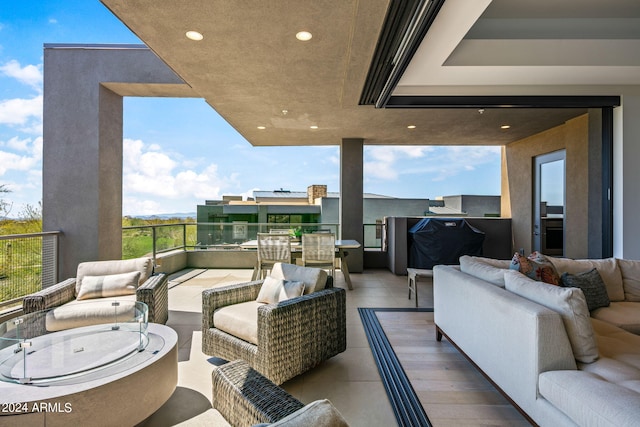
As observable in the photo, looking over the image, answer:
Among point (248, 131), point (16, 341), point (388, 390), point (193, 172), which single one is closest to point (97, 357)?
point (16, 341)

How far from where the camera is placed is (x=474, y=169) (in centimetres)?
2816

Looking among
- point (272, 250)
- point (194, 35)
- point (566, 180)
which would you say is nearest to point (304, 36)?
point (194, 35)

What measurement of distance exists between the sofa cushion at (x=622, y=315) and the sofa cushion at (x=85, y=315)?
365cm

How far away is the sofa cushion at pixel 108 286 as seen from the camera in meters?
2.97

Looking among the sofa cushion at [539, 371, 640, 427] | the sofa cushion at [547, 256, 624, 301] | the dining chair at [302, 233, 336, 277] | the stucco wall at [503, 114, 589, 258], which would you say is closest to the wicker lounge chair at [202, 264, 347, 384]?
the sofa cushion at [539, 371, 640, 427]

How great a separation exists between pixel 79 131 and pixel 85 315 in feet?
9.66

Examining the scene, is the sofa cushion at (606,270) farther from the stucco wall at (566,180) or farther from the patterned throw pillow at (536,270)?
the stucco wall at (566,180)

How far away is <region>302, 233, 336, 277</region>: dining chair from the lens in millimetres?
4859

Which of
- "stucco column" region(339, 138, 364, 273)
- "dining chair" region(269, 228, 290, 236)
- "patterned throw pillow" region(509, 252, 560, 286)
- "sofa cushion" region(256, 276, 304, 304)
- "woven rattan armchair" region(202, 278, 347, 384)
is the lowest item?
"woven rattan armchair" region(202, 278, 347, 384)

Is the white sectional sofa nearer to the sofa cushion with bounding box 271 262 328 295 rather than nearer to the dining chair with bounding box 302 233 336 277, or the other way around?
the sofa cushion with bounding box 271 262 328 295

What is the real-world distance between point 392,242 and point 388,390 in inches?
169

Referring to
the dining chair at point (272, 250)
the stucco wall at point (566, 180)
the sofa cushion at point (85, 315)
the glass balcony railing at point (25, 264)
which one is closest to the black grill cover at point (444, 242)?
the stucco wall at point (566, 180)

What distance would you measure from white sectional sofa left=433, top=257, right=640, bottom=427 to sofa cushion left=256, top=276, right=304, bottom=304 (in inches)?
51.2

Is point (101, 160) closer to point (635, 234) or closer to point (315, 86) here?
point (315, 86)
